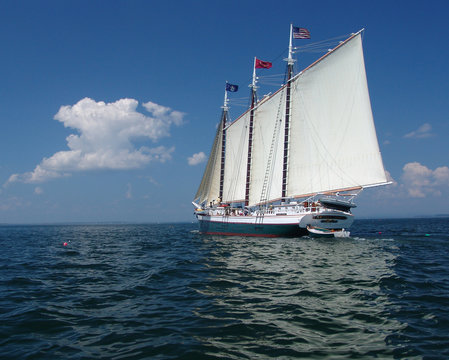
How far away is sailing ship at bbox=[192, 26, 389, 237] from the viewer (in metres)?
37.8

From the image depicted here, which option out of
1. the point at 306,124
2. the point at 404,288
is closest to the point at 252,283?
the point at 404,288

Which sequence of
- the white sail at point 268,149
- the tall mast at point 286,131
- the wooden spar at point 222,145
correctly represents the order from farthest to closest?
the wooden spar at point 222,145, the white sail at point 268,149, the tall mast at point 286,131

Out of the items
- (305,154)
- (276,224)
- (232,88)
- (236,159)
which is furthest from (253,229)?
(232,88)

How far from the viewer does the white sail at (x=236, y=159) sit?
56844 mm

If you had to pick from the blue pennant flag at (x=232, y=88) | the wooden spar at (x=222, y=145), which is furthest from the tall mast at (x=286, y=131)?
the wooden spar at (x=222, y=145)

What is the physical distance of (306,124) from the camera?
4453 cm

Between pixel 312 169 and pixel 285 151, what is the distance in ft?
18.5

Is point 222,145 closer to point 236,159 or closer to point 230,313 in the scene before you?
point 236,159

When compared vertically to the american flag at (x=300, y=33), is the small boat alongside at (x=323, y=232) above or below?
below

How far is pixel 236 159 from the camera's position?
58.3 meters

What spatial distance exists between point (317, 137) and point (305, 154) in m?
2.97

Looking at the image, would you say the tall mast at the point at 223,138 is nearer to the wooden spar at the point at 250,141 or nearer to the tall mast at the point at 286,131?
the wooden spar at the point at 250,141

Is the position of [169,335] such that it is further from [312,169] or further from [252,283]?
[312,169]

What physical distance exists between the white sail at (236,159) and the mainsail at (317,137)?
186mm
